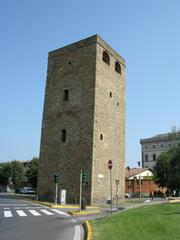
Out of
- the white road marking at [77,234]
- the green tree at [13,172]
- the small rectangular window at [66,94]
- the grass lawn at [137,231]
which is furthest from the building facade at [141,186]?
the white road marking at [77,234]

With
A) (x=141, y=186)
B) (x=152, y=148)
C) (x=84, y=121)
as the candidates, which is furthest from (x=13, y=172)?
(x=84, y=121)

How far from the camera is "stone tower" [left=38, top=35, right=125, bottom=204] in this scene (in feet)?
94.7

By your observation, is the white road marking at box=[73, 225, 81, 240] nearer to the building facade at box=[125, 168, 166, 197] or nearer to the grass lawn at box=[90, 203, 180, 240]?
the grass lawn at box=[90, 203, 180, 240]

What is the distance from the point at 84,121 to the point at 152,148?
59853 millimetres

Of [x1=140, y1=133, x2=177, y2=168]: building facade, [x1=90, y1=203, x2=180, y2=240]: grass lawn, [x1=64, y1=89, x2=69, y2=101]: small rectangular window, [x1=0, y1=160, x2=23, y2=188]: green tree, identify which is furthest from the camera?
[x1=140, y1=133, x2=177, y2=168]: building facade

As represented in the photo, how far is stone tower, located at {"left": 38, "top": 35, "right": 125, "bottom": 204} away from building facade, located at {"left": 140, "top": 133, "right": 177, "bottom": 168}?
51746mm

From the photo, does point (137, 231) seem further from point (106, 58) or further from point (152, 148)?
point (152, 148)

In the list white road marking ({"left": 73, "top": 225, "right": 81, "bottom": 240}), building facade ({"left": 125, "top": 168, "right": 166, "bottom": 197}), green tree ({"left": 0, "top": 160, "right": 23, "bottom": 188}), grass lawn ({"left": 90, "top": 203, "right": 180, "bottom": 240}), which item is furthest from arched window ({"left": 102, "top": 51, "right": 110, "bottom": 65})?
green tree ({"left": 0, "top": 160, "right": 23, "bottom": 188})

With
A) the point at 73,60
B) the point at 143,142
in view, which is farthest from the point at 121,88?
the point at 143,142

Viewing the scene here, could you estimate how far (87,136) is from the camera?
1147 inches

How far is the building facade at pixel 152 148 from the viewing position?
275 feet

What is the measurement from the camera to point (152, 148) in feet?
283

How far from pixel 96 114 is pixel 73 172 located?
6.27 meters

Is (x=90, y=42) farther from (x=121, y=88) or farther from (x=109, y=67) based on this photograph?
(x=121, y=88)
